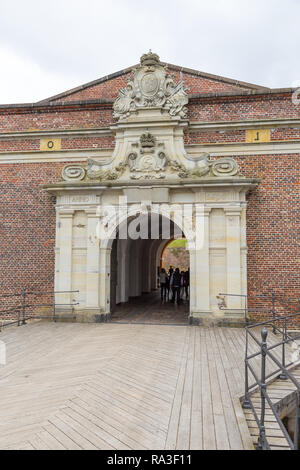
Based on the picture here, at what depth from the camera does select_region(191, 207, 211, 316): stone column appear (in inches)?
373

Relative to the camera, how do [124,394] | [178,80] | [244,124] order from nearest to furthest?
[124,394] → [244,124] → [178,80]

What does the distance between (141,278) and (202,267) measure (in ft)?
31.9

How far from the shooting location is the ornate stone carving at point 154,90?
34.4 feet

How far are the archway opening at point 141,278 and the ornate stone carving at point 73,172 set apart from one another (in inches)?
80.4

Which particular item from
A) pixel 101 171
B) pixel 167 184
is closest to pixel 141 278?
pixel 101 171

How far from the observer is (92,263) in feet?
33.3

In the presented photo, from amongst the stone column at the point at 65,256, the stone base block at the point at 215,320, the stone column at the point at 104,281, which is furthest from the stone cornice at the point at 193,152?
the stone base block at the point at 215,320

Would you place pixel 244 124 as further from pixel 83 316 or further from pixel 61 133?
pixel 83 316

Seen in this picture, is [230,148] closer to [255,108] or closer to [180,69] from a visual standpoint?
[255,108]

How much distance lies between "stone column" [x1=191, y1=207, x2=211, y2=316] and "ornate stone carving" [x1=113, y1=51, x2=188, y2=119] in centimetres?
339

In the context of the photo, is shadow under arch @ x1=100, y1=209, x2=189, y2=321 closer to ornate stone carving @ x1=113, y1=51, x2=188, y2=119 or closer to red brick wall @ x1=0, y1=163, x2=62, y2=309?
red brick wall @ x1=0, y1=163, x2=62, y2=309

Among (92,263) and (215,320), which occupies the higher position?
(92,263)
